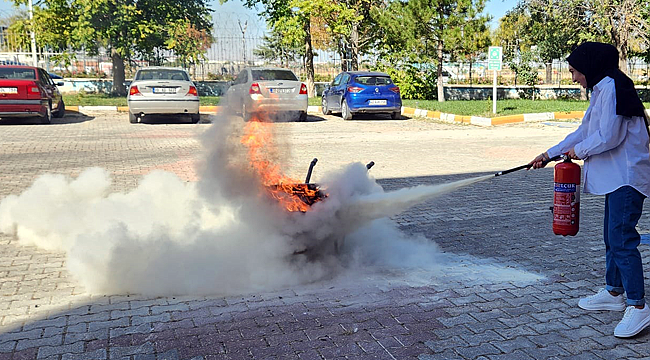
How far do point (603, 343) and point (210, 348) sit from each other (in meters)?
2.42

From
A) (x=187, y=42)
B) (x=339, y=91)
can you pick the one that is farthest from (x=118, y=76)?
(x=339, y=91)

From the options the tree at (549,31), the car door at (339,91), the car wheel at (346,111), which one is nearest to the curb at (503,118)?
the car wheel at (346,111)

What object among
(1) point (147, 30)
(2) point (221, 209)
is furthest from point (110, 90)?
(2) point (221, 209)

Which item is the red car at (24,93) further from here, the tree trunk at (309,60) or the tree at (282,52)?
the tree trunk at (309,60)

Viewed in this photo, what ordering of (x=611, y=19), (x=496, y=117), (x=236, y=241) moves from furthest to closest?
(x=611, y=19)
(x=496, y=117)
(x=236, y=241)

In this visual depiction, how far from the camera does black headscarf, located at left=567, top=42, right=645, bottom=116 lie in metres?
3.63

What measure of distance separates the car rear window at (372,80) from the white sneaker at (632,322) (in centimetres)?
1662

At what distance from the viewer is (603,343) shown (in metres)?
3.66

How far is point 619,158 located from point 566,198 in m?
0.59

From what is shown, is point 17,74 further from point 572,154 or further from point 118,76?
point 572,154

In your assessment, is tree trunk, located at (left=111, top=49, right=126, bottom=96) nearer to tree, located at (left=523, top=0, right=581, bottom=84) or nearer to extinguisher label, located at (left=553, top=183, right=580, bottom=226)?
tree, located at (left=523, top=0, right=581, bottom=84)

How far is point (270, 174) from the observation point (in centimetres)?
506

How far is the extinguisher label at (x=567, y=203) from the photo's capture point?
4227mm

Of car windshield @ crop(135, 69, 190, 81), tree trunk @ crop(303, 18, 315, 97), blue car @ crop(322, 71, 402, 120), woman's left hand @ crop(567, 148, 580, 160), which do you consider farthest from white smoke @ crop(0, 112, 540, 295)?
tree trunk @ crop(303, 18, 315, 97)
